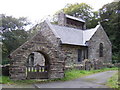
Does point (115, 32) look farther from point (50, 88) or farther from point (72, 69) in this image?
point (50, 88)

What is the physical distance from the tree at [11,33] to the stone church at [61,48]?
445 centimetres

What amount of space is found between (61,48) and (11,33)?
9.56m

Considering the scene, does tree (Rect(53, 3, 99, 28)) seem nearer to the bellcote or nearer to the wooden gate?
the bellcote

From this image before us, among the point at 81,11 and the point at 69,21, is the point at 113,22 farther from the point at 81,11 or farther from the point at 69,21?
the point at 81,11

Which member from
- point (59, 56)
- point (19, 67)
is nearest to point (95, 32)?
point (59, 56)

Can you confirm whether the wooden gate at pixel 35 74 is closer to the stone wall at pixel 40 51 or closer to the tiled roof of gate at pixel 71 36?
the stone wall at pixel 40 51

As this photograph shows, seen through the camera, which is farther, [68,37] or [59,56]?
[68,37]

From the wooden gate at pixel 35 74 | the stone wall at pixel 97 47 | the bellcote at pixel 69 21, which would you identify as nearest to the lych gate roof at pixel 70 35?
the stone wall at pixel 97 47

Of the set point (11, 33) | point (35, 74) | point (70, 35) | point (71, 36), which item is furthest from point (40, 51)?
point (11, 33)

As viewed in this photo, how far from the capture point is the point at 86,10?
44.1 metres

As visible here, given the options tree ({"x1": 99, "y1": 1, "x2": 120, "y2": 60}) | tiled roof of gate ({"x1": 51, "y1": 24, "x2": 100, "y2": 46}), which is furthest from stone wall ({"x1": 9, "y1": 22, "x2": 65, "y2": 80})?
tree ({"x1": 99, "y1": 1, "x2": 120, "y2": 60})

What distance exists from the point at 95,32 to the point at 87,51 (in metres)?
3.47

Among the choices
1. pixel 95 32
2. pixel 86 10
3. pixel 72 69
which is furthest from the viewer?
pixel 86 10

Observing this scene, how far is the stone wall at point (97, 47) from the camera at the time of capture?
21891 millimetres
